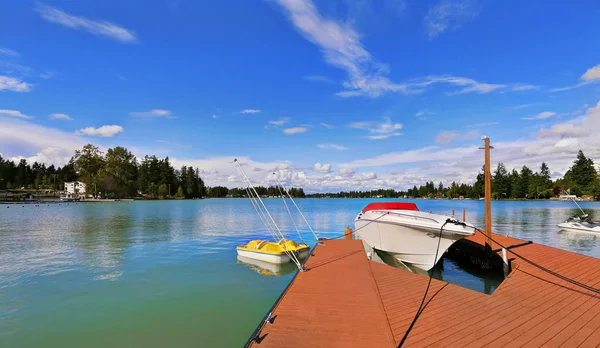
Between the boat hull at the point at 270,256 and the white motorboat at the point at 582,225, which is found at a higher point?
the white motorboat at the point at 582,225

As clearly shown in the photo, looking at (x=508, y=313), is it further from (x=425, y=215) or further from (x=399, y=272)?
(x=425, y=215)

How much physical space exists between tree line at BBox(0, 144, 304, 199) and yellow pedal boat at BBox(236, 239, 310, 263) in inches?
3563

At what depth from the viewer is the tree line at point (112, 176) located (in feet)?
343

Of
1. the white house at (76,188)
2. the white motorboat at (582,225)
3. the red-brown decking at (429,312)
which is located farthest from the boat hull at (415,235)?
the white house at (76,188)

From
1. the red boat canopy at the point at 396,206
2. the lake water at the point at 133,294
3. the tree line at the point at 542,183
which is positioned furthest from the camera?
the tree line at the point at 542,183

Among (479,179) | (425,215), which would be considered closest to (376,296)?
(425,215)

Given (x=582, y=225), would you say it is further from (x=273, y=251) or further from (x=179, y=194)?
(x=179, y=194)

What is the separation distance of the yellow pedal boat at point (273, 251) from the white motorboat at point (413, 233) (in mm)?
3571

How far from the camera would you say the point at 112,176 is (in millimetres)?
105625

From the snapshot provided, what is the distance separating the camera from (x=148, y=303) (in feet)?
30.7

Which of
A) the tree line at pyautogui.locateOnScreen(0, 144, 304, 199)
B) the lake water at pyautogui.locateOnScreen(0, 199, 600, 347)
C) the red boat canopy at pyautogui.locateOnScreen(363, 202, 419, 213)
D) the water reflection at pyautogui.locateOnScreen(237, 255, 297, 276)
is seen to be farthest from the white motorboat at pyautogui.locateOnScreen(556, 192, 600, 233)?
the tree line at pyautogui.locateOnScreen(0, 144, 304, 199)

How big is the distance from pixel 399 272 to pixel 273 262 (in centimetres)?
608

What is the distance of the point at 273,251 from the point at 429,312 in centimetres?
835

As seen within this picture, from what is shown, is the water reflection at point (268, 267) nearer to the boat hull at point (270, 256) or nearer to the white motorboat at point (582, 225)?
the boat hull at point (270, 256)
